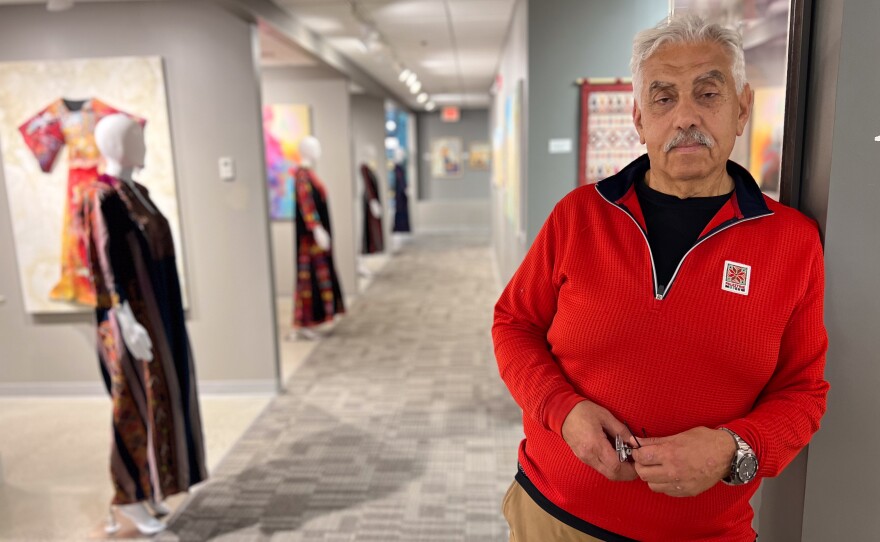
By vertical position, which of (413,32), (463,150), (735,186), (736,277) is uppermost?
(413,32)

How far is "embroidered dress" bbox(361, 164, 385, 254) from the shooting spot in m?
8.66

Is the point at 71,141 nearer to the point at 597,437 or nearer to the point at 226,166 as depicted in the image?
the point at 226,166

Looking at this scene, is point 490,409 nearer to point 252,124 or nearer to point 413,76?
point 252,124

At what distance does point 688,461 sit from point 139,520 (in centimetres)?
234

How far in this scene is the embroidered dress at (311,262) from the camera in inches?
199

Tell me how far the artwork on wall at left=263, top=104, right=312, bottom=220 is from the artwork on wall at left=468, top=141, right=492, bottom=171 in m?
8.67

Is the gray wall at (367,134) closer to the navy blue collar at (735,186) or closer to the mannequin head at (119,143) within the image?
the mannequin head at (119,143)

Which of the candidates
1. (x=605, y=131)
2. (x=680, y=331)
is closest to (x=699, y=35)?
(x=680, y=331)

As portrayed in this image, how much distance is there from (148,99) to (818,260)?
144 inches

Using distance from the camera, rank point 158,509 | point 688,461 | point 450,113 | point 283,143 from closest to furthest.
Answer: point 688,461
point 158,509
point 283,143
point 450,113

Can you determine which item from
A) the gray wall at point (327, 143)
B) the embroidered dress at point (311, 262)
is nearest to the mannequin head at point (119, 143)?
the embroidered dress at point (311, 262)

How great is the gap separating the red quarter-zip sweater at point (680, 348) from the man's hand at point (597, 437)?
0.03m

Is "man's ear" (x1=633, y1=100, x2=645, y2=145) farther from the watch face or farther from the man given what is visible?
the watch face

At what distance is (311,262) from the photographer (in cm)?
520
